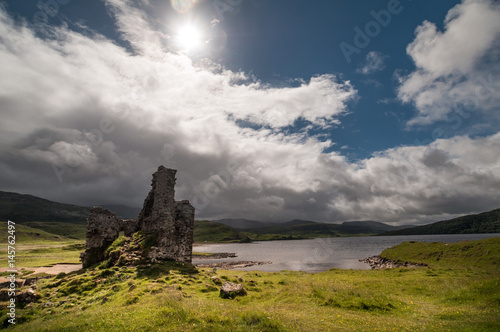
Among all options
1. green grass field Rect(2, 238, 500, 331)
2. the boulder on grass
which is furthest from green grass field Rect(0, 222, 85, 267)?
the boulder on grass

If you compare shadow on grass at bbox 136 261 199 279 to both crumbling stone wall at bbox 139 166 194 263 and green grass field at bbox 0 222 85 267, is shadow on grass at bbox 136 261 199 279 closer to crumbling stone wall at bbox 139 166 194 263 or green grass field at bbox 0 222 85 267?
crumbling stone wall at bbox 139 166 194 263

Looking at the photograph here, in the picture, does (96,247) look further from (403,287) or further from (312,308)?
(403,287)

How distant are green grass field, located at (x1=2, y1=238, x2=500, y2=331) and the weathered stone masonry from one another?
12.8 ft

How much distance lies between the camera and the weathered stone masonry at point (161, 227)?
107 feet

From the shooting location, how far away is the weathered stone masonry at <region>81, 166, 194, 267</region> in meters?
32.5

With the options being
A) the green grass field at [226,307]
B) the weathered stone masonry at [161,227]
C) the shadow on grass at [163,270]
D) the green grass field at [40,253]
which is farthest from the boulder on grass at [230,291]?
the green grass field at [40,253]

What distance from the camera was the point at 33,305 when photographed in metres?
19.3

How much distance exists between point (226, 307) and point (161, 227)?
698 inches

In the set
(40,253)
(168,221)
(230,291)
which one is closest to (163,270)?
(168,221)

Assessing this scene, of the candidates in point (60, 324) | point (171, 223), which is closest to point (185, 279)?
point (171, 223)

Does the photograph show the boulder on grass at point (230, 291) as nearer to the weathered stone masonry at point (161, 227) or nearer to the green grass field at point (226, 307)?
the green grass field at point (226, 307)

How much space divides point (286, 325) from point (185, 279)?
1441 centimetres

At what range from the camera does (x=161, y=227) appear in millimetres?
32156

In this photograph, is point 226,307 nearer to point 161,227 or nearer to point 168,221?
point 161,227
